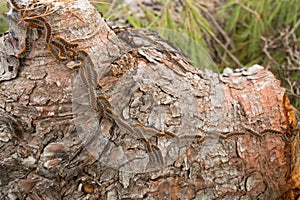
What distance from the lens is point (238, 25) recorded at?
4.18ft

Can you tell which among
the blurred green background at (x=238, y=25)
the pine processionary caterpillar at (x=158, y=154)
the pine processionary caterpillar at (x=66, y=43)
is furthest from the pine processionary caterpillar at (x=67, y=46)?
the blurred green background at (x=238, y=25)

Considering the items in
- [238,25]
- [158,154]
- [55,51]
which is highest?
[55,51]

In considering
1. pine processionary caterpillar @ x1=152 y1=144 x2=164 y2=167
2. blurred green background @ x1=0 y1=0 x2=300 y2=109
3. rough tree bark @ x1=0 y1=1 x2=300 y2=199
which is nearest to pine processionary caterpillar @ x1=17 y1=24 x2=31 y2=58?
rough tree bark @ x1=0 y1=1 x2=300 y2=199

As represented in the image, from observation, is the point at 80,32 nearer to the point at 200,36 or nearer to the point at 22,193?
the point at 22,193

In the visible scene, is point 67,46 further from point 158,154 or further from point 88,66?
point 158,154

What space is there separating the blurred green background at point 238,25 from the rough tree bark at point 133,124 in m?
0.39

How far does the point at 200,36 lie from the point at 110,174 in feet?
1.68

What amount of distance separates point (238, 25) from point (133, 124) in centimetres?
77

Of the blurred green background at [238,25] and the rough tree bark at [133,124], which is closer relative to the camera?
the rough tree bark at [133,124]

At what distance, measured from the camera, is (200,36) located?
1024 millimetres

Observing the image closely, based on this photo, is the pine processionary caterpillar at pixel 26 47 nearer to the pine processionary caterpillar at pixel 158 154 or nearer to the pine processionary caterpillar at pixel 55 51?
the pine processionary caterpillar at pixel 55 51

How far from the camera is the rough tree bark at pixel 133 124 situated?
22.5 inches

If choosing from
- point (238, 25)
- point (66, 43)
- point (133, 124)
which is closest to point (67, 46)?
point (66, 43)

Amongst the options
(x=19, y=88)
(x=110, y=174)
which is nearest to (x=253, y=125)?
(x=110, y=174)
